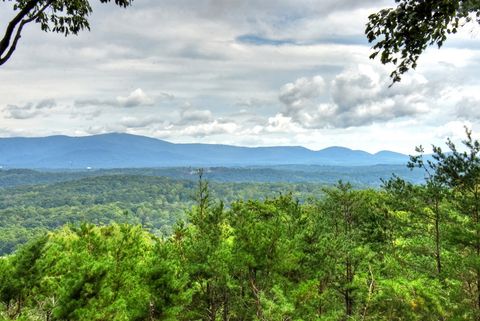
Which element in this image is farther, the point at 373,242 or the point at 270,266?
the point at 373,242

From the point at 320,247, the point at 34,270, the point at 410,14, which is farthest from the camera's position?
the point at 320,247

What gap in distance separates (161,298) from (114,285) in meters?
2.40

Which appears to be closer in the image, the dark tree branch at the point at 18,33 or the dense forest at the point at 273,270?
the dark tree branch at the point at 18,33

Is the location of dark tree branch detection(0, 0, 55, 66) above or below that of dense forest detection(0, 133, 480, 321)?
above

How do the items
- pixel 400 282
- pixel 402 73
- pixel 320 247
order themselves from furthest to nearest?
pixel 320 247 → pixel 400 282 → pixel 402 73

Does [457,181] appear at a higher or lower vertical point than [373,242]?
higher

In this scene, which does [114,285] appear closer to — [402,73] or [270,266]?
[270,266]

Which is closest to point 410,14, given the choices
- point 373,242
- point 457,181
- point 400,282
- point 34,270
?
point 457,181

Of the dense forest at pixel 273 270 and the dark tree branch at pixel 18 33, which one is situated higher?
the dark tree branch at pixel 18 33

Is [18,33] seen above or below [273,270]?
above

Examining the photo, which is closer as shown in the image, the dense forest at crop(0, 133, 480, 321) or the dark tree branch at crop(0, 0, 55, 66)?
the dark tree branch at crop(0, 0, 55, 66)

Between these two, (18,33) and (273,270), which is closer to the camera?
(18,33)

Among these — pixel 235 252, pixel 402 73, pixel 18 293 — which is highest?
pixel 402 73

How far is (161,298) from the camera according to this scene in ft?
70.3
